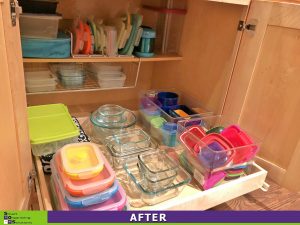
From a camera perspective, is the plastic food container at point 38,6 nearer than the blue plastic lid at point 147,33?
Yes

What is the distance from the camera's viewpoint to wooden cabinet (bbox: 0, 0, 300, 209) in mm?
673

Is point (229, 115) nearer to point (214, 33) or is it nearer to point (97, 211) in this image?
point (214, 33)

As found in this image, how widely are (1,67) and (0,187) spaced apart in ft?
0.88

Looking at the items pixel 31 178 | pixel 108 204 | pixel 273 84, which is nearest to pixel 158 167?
pixel 108 204

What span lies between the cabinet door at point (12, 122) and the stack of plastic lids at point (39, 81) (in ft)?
1.44

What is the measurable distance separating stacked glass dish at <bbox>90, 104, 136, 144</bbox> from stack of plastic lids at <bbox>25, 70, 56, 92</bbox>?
238 millimetres

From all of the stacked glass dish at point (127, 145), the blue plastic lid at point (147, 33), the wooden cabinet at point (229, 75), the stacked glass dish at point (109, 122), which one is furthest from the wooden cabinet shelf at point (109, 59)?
the stacked glass dish at point (127, 145)

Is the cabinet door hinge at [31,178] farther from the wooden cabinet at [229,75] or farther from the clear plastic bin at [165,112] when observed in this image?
the clear plastic bin at [165,112]

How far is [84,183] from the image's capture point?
2.35ft

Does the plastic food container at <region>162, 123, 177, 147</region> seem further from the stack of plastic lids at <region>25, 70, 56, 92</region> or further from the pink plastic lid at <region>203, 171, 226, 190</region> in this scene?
the stack of plastic lids at <region>25, 70, 56, 92</region>

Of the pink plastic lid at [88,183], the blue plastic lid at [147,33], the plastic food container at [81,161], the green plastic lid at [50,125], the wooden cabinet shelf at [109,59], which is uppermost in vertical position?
the blue plastic lid at [147,33]

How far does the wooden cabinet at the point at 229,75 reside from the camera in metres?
0.67

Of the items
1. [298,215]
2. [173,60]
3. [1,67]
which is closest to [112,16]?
[173,60]

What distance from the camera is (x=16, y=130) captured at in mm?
719
